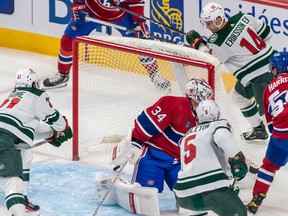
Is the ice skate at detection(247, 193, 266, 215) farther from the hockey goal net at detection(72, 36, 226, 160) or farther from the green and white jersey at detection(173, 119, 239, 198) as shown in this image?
the hockey goal net at detection(72, 36, 226, 160)

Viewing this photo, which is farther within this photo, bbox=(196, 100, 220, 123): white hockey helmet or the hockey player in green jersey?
the hockey player in green jersey

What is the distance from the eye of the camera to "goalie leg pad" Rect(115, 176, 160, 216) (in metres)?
6.09

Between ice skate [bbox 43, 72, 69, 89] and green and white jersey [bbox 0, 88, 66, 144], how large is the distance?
2.33 meters

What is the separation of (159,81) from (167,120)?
0.75 metres

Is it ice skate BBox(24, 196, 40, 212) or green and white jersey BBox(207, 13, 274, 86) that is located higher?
green and white jersey BBox(207, 13, 274, 86)

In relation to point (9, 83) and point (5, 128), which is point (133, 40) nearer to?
point (5, 128)

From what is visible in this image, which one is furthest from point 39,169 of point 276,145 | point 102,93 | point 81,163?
point 276,145

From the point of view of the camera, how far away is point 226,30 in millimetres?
6879

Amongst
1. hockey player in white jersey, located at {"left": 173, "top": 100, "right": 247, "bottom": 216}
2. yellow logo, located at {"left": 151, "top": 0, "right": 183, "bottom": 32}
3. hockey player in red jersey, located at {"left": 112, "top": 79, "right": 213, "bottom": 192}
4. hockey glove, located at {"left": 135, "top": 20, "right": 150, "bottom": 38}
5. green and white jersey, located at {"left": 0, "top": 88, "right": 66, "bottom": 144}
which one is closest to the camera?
hockey player in white jersey, located at {"left": 173, "top": 100, "right": 247, "bottom": 216}

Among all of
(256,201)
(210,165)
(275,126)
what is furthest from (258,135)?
(210,165)

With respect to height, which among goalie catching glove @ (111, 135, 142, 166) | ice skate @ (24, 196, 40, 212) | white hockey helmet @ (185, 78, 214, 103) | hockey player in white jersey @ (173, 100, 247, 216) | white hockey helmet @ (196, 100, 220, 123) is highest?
white hockey helmet @ (196, 100, 220, 123)

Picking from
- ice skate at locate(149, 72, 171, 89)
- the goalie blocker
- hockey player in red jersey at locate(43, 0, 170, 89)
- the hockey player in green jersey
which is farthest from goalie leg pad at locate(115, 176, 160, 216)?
hockey player in red jersey at locate(43, 0, 170, 89)

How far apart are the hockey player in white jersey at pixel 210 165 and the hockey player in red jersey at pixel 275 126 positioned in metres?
0.54

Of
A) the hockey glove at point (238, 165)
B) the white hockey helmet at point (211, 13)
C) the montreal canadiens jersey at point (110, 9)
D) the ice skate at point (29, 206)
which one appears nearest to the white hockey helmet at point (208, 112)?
the hockey glove at point (238, 165)
